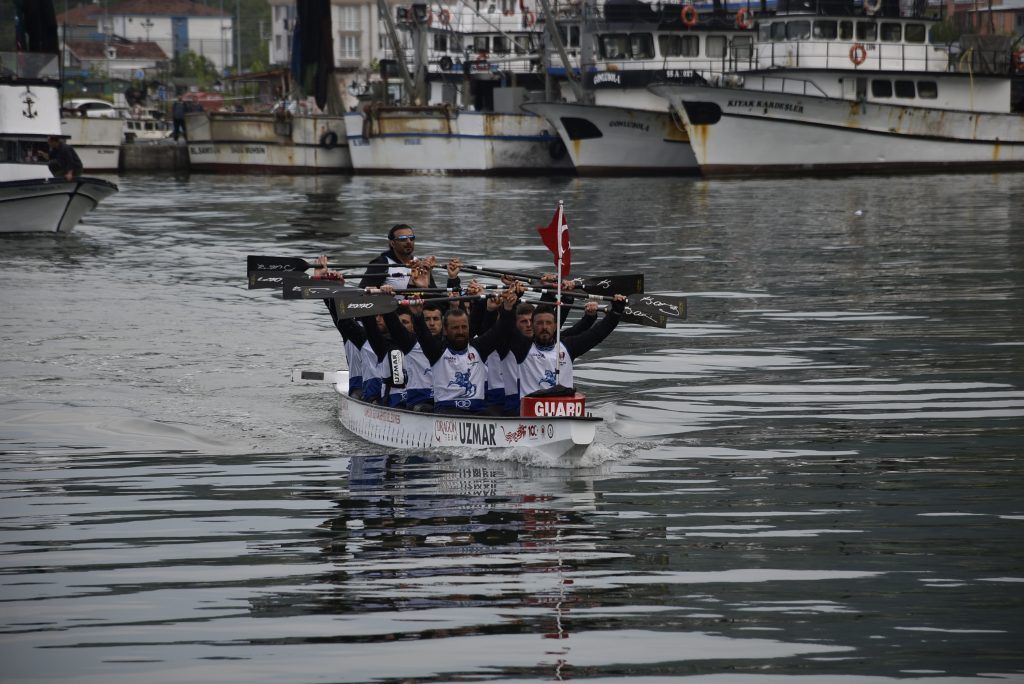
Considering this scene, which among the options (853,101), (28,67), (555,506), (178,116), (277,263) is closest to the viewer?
(555,506)

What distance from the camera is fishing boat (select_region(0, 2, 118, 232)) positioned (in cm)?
4038

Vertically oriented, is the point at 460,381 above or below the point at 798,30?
below

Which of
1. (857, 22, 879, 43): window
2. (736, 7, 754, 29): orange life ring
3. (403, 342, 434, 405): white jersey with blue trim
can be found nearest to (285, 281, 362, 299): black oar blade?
(403, 342, 434, 405): white jersey with blue trim

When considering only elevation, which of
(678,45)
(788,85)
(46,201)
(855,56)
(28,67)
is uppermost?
(678,45)

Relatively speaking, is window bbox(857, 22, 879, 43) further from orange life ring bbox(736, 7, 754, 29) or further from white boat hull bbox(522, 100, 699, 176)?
white boat hull bbox(522, 100, 699, 176)

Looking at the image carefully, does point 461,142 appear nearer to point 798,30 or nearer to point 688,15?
point 688,15

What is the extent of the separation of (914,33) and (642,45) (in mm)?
11708

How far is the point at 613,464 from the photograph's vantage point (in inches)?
634

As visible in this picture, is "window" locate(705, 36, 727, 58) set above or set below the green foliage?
below

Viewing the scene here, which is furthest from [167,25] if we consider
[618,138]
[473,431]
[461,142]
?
[473,431]

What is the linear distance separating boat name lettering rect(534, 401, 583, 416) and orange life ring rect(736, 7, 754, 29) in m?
52.4

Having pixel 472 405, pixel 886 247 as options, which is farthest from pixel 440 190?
pixel 472 405

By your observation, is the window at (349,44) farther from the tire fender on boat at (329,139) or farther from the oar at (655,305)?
the oar at (655,305)

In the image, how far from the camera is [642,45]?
67.1 m
